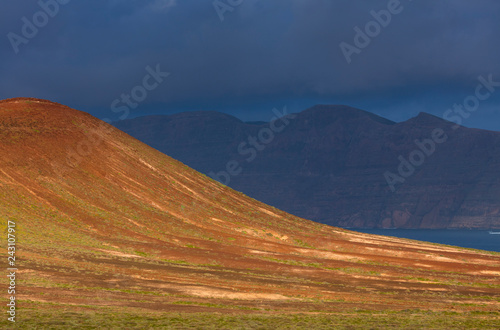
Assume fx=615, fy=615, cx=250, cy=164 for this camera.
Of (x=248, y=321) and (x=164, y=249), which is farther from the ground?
(x=164, y=249)

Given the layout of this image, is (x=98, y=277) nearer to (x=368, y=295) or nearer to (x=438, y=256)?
(x=368, y=295)

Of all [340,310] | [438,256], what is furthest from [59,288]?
[438,256]

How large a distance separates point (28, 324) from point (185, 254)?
1400 inches

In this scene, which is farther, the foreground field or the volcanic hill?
the volcanic hill

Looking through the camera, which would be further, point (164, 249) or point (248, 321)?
point (164, 249)

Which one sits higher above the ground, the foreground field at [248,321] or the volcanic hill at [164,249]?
the volcanic hill at [164,249]

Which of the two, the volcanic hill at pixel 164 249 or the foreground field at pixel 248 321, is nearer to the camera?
the foreground field at pixel 248 321

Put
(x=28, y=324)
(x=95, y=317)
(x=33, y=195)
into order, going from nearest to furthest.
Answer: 1. (x=28, y=324)
2. (x=95, y=317)
3. (x=33, y=195)

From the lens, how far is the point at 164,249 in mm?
66625

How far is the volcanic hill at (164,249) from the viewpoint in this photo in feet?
136

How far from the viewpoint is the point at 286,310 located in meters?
38.2

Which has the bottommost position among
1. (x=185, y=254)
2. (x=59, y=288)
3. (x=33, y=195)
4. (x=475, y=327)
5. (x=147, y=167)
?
(x=475, y=327)

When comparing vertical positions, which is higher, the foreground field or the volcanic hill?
the volcanic hill

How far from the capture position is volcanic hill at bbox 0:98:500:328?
41469mm
